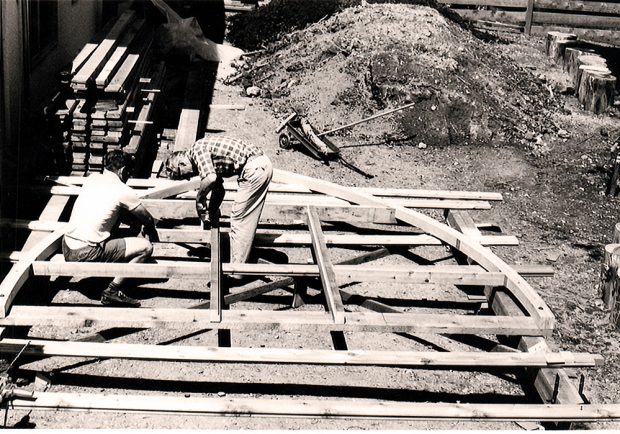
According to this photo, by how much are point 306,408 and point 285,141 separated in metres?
6.87

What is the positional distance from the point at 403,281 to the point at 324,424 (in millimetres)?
1673

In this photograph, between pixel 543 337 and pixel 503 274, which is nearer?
pixel 543 337

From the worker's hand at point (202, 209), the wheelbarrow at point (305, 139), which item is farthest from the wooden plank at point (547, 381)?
the wheelbarrow at point (305, 139)

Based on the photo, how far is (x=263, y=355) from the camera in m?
5.74

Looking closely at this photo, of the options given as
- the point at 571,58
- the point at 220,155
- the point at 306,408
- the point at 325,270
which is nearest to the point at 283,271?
the point at 325,270

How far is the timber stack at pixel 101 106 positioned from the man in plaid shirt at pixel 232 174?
180 centimetres

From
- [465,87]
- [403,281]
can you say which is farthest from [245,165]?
[465,87]

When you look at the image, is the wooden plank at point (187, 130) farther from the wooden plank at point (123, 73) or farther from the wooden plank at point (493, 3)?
the wooden plank at point (493, 3)

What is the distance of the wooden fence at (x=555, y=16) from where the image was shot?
65.0 ft

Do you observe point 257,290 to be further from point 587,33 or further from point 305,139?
point 587,33

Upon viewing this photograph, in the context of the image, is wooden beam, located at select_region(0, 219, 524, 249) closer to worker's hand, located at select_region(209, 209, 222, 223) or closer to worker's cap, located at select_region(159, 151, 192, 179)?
worker's hand, located at select_region(209, 209, 222, 223)

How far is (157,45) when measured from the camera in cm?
1513

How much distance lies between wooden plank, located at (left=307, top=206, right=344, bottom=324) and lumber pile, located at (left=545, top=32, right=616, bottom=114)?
8.24 meters

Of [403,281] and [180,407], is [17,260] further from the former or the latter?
[403,281]
